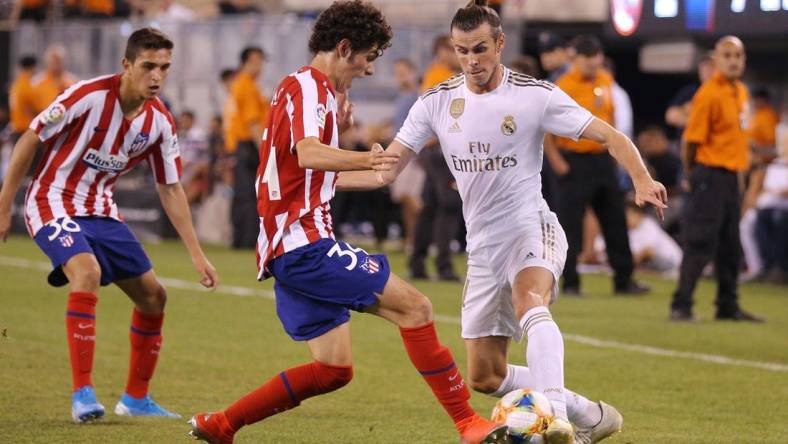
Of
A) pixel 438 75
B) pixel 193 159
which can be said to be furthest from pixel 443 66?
pixel 193 159

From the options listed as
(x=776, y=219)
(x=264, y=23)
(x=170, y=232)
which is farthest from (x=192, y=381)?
(x=264, y=23)

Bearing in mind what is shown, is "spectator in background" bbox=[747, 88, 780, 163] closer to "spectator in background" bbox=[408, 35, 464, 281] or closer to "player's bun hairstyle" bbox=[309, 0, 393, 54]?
"spectator in background" bbox=[408, 35, 464, 281]

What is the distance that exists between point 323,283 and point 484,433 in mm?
960

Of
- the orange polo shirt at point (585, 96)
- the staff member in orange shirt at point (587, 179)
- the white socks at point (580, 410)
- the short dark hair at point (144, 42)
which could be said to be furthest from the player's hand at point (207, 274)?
the orange polo shirt at point (585, 96)

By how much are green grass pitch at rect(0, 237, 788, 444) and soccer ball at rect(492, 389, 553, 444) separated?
1075 mm

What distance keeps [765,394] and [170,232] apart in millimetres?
12533

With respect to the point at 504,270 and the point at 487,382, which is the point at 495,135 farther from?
the point at 487,382

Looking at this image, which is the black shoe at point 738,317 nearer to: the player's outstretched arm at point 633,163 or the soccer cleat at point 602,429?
the soccer cleat at point 602,429

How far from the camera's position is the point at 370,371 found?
949 cm

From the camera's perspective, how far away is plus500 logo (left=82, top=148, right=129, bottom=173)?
7.76 m

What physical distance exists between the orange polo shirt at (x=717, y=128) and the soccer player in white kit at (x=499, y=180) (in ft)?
16.8

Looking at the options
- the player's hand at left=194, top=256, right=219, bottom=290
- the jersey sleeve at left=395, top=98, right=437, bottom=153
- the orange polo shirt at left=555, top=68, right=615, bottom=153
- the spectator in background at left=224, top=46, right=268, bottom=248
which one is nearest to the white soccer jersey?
the jersey sleeve at left=395, top=98, right=437, bottom=153

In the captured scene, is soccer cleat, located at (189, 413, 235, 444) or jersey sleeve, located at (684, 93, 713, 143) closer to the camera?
soccer cleat, located at (189, 413, 235, 444)

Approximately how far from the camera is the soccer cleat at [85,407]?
24.2 ft
